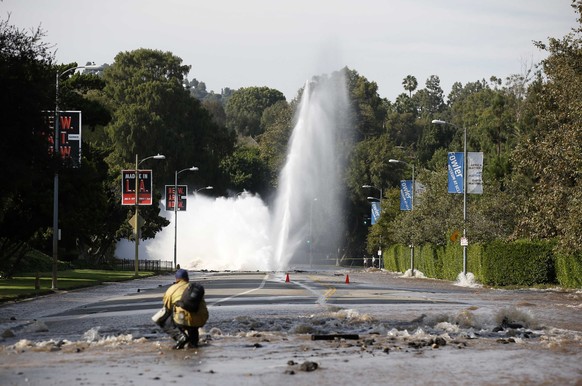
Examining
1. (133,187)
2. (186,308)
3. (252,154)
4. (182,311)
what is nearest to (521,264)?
(133,187)

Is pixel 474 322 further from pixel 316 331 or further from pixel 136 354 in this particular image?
pixel 136 354

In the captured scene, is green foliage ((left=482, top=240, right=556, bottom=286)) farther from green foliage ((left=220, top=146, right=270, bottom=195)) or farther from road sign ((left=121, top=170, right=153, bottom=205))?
green foliage ((left=220, top=146, right=270, bottom=195))

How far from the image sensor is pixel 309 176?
413 ft

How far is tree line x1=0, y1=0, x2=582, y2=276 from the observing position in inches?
1481

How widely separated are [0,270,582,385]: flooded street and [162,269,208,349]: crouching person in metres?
0.44

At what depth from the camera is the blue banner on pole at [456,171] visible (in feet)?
214

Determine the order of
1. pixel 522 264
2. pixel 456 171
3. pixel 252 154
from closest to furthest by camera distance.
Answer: pixel 522 264, pixel 456 171, pixel 252 154

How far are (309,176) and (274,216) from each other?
5.86m

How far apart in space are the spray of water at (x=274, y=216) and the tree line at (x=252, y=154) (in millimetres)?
5471

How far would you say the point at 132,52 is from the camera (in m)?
142

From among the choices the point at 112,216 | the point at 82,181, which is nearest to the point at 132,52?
the point at 112,216

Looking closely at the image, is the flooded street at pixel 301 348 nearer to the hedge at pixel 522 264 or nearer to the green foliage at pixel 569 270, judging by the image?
the green foliage at pixel 569 270

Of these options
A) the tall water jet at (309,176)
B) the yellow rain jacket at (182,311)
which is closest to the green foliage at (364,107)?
the tall water jet at (309,176)

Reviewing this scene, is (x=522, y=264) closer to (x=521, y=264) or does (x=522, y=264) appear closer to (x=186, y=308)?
(x=521, y=264)
